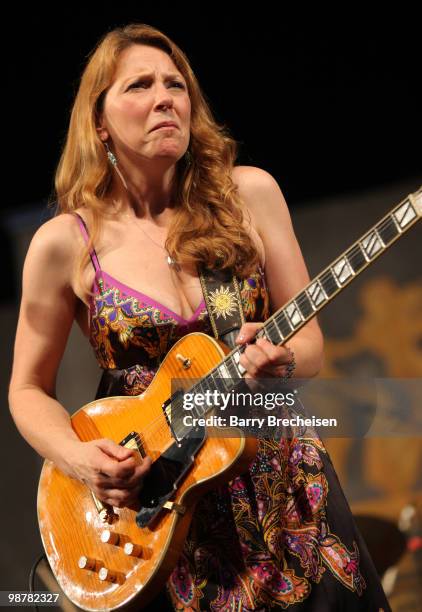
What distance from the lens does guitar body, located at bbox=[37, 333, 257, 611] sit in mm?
1566

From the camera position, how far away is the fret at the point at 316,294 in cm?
147

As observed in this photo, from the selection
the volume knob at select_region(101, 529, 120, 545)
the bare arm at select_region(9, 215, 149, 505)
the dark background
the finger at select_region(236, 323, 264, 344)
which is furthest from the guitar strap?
the dark background

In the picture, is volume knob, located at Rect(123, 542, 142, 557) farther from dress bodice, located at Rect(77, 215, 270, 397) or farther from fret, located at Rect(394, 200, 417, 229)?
fret, located at Rect(394, 200, 417, 229)

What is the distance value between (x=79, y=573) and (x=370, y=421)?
792 mm

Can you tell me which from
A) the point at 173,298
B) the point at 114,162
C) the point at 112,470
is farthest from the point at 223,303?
Result: the point at 114,162

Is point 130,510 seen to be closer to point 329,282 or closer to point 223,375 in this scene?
point 223,375

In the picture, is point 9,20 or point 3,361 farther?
point 3,361

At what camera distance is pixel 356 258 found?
143cm

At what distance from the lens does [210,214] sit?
6.27 ft

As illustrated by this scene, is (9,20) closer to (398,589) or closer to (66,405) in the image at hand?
(66,405)

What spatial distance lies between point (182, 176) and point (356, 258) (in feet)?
2.38

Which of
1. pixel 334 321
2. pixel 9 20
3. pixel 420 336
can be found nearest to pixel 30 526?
pixel 334 321

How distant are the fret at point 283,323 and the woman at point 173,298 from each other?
4cm

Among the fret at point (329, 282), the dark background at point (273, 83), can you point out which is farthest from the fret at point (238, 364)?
the dark background at point (273, 83)
